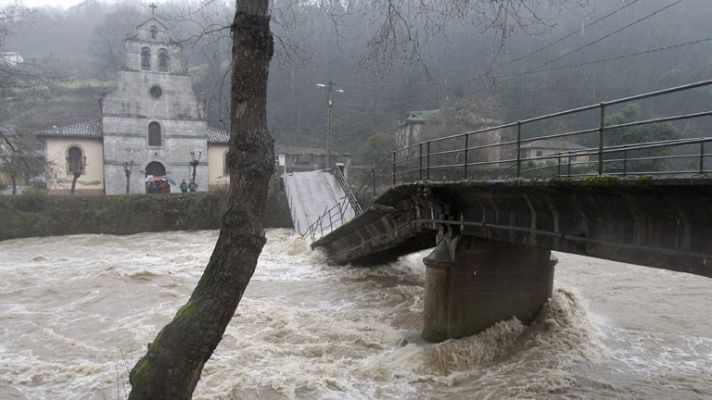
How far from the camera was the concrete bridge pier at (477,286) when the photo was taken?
10.1 metres

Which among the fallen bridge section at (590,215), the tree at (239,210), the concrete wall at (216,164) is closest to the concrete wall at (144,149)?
the concrete wall at (216,164)

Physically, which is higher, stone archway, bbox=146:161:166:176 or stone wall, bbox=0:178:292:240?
stone archway, bbox=146:161:166:176

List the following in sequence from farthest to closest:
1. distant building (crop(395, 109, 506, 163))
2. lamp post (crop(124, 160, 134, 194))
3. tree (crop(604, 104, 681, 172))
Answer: lamp post (crop(124, 160, 134, 194)), distant building (crop(395, 109, 506, 163)), tree (crop(604, 104, 681, 172))

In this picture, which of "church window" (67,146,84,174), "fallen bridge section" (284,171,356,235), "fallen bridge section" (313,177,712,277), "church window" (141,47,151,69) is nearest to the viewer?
"fallen bridge section" (313,177,712,277)

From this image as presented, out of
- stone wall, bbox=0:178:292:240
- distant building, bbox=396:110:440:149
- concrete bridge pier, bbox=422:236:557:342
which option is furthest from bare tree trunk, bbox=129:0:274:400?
distant building, bbox=396:110:440:149

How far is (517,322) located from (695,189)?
6.02m

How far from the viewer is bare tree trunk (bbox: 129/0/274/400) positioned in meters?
4.44

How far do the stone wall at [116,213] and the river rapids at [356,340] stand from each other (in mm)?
11254

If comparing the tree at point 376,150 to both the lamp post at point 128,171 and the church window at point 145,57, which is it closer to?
the lamp post at point 128,171

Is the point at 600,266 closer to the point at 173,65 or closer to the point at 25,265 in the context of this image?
the point at 25,265

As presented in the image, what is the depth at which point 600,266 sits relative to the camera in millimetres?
18828

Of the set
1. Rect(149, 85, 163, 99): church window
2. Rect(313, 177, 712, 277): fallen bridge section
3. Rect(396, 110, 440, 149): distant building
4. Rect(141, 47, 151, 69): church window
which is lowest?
Rect(313, 177, 712, 277): fallen bridge section

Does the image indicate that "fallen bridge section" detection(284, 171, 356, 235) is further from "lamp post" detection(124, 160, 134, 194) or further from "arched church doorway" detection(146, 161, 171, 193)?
"lamp post" detection(124, 160, 134, 194)

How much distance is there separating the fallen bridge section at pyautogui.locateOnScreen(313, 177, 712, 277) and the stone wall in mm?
21305
